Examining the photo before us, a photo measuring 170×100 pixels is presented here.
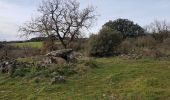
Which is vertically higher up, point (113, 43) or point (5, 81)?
point (113, 43)

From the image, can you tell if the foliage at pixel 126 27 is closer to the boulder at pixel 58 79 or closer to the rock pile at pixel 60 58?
the rock pile at pixel 60 58

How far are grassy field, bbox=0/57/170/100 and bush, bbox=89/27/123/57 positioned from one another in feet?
34.0

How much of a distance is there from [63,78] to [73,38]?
21.3m

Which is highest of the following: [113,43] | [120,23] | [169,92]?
[120,23]

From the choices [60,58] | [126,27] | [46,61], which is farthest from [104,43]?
[126,27]

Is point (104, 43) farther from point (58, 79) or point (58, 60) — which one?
point (58, 79)

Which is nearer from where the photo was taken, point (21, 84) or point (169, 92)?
point (169, 92)

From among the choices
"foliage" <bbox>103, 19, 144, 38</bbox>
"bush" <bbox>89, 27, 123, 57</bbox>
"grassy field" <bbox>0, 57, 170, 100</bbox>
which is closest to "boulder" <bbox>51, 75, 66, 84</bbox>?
"grassy field" <bbox>0, 57, 170, 100</bbox>

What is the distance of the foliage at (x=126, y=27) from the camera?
45594mm

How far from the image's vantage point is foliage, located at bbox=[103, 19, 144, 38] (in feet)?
150

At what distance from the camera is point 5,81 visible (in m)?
15.6

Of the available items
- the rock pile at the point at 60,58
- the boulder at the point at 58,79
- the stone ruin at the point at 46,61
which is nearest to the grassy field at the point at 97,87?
the boulder at the point at 58,79

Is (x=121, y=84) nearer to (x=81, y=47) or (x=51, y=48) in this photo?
(x=81, y=47)

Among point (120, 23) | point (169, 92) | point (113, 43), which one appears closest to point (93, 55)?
point (113, 43)
